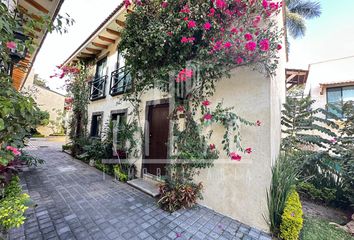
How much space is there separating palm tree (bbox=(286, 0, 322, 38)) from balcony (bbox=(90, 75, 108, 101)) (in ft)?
58.9

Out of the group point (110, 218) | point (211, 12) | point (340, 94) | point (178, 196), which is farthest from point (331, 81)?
point (110, 218)

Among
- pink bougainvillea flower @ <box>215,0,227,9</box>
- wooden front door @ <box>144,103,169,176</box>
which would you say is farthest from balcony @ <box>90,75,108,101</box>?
pink bougainvillea flower @ <box>215,0,227,9</box>

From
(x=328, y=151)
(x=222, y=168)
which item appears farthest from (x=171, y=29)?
(x=328, y=151)

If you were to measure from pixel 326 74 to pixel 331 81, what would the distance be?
5.20 feet

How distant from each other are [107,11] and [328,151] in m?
10.3

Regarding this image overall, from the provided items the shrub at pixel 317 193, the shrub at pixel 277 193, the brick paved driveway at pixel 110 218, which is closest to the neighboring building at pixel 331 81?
the shrub at pixel 317 193

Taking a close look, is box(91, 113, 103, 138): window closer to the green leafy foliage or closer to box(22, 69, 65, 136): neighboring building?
the green leafy foliage

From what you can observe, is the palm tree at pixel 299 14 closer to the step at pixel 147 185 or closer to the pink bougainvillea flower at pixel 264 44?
the pink bougainvillea flower at pixel 264 44

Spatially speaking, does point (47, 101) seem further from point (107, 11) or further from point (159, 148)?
point (159, 148)

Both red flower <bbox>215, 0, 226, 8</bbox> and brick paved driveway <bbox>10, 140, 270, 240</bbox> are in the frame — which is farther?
red flower <bbox>215, 0, 226, 8</bbox>

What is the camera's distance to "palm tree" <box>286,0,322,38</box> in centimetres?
1570

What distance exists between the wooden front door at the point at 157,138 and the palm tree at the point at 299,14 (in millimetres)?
17592

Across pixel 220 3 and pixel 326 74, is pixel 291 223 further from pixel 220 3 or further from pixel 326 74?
pixel 326 74

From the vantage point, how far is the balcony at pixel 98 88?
975 centimetres
